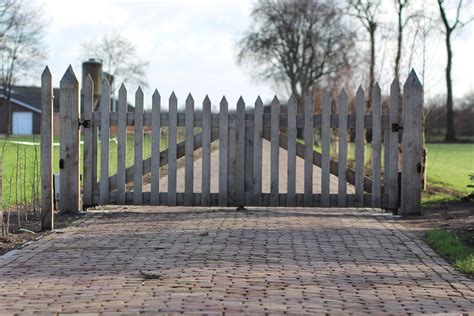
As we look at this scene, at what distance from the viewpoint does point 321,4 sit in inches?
2372

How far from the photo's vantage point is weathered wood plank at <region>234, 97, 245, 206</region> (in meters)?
12.8

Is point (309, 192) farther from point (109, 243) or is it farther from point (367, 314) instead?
point (367, 314)

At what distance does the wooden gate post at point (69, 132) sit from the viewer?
12469mm

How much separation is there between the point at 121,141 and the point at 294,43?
52.1 m

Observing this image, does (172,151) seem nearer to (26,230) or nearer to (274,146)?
(274,146)

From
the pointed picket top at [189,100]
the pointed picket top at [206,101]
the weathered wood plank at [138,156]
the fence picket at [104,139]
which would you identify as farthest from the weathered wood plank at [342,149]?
the fence picket at [104,139]

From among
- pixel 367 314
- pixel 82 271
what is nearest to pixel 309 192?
pixel 82 271

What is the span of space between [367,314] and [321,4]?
184 feet

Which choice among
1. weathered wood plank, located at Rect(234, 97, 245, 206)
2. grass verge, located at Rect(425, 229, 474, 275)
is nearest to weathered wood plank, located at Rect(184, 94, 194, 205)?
weathered wood plank, located at Rect(234, 97, 245, 206)

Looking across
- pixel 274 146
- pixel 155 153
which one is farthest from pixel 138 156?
pixel 274 146

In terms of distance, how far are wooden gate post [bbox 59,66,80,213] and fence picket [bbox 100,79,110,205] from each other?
1.26ft

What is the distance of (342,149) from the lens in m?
12.8

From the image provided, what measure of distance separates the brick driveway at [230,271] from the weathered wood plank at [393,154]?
57.9 inches

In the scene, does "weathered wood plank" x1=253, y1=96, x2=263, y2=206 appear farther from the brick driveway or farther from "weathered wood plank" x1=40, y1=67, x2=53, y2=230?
"weathered wood plank" x1=40, y1=67, x2=53, y2=230
